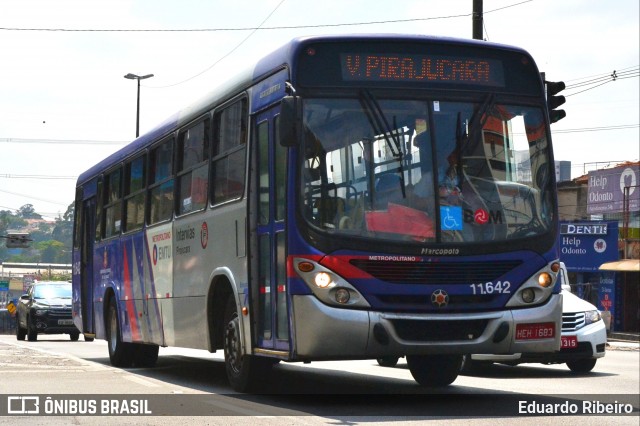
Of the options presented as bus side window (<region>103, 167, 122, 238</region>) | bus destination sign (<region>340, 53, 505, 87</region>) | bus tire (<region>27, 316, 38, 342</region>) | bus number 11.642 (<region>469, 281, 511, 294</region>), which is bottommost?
bus tire (<region>27, 316, 38, 342</region>)

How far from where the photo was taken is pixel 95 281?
20797 millimetres

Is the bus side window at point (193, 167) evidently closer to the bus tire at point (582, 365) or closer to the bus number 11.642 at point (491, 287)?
the bus number 11.642 at point (491, 287)

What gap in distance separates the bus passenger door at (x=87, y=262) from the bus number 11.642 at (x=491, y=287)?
11.3m

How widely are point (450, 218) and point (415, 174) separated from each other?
501 mm

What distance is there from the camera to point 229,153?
1296cm

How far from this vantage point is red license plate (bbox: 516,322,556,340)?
1109 cm

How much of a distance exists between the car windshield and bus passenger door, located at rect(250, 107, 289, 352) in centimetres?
2474

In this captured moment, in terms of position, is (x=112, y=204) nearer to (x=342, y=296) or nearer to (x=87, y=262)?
(x=87, y=262)

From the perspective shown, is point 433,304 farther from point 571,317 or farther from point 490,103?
point 571,317

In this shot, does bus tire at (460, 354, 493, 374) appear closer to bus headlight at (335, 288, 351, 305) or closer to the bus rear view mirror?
bus headlight at (335, 288, 351, 305)

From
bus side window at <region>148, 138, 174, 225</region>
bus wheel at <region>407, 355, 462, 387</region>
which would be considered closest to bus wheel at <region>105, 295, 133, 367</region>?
bus side window at <region>148, 138, 174, 225</region>

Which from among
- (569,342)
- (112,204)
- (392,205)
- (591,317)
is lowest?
(569,342)

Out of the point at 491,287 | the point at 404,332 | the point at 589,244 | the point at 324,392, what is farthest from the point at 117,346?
the point at 589,244

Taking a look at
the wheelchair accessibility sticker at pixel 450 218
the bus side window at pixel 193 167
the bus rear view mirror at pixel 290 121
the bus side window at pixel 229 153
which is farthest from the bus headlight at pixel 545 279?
the bus side window at pixel 193 167
